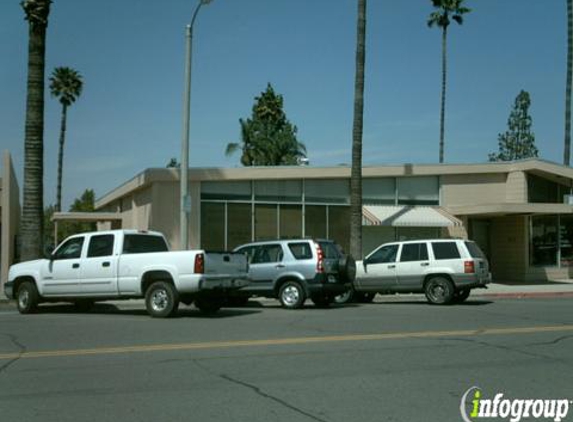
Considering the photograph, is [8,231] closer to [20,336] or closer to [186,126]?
[186,126]

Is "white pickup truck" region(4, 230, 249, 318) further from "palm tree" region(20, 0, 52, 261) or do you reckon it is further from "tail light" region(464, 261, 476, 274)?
"tail light" region(464, 261, 476, 274)

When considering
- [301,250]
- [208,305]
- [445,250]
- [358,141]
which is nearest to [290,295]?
[301,250]

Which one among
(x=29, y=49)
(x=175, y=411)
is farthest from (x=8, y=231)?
(x=175, y=411)

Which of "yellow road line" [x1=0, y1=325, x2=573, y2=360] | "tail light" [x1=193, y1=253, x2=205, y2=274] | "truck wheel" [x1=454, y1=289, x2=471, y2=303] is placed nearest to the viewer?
"yellow road line" [x1=0, y1=325, x2=573, y2=360]

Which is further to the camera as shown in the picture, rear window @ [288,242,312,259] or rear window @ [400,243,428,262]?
rear window @ [400,243,428,262]

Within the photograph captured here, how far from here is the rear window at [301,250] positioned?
59.3 feet

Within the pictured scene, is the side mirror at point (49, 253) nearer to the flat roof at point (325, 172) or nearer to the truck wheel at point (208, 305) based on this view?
the truck wheel at point (208, 305)

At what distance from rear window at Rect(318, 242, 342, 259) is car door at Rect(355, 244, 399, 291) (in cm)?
219

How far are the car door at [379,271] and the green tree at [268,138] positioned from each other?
1109 inches

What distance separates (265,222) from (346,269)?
949 centimetres

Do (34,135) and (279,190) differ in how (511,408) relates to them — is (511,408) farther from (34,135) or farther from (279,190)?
(279,190)

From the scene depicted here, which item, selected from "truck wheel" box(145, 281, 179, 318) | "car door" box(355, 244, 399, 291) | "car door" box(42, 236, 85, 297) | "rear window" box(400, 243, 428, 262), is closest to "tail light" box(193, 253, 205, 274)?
"truck wheel" box(145, 281, 179, 318)

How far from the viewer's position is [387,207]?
29.3 m

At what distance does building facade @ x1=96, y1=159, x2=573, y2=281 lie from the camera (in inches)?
1037
